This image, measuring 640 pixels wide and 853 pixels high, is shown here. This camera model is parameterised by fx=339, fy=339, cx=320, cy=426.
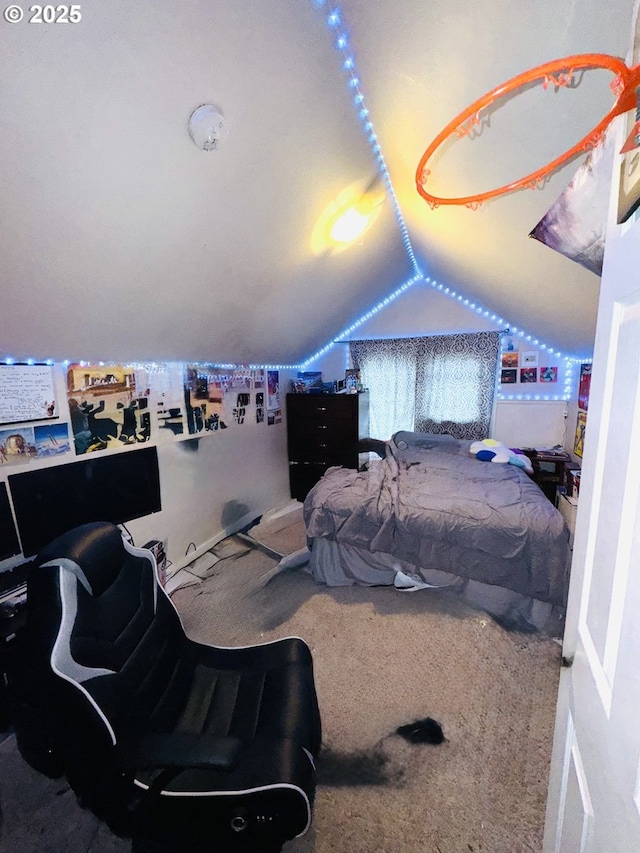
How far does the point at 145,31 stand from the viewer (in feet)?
3.27

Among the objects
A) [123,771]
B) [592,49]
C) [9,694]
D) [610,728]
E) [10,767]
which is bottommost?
[10,767]

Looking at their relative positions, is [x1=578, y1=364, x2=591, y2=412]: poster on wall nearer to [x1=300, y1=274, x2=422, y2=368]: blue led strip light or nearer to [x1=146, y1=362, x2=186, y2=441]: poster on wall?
[x1=300, y1=274, x2=422, y2=368]: blue led strip light

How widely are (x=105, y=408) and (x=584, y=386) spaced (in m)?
4.37

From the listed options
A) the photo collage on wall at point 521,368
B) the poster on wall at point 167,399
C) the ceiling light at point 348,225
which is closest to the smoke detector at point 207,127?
the ceiling light at point 348,225

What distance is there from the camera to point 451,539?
234 centimetres

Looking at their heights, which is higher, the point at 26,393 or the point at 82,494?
the point at 26,393

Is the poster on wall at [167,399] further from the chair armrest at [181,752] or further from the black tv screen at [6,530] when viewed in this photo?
the chair armrest at [181,752]

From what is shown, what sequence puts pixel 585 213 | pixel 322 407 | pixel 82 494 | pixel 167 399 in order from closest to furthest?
pixel 585 213
pixel 82 494
pixel 167 399
pixel 322 407

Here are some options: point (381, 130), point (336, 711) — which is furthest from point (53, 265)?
point (336, 711)

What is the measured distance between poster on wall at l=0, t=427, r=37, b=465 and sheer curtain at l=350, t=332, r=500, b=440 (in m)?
3.76

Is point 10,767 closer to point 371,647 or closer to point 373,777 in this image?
point 373,777

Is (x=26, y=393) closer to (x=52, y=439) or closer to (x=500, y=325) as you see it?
(x=52, y=439)

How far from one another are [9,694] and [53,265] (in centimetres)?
198

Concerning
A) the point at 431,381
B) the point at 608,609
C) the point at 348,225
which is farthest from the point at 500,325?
the point at 608,609
